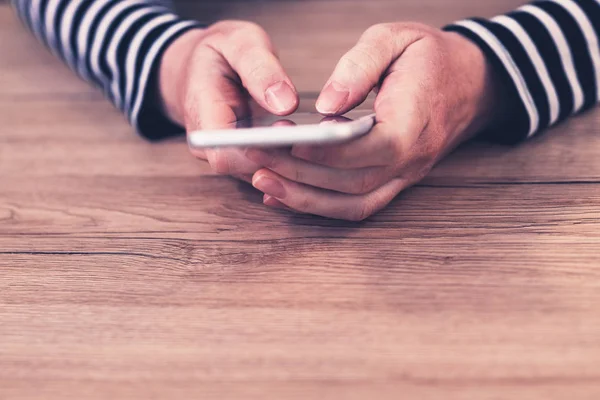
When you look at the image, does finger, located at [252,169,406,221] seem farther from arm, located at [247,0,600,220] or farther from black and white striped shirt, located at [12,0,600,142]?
black and white striped shirt, located at [12,0,600,142]

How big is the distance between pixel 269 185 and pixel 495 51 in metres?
0.31

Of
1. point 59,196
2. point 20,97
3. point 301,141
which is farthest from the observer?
point 20,97

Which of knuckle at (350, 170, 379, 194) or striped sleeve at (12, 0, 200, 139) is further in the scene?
striped sleeve at (12, 0, 200, 139)

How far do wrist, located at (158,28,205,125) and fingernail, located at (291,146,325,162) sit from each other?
0.83ft

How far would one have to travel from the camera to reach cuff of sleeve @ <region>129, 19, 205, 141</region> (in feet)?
2.24

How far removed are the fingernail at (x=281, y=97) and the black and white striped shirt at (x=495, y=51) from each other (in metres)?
0.24

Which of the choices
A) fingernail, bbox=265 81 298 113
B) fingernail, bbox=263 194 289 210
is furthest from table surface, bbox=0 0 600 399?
fingernail, bbox=265 81 298 113

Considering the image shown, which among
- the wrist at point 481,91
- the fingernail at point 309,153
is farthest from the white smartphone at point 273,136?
the wrist at point 481,91

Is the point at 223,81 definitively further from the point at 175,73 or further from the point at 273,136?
the point at 273,136

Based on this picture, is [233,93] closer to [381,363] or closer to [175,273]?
[175,273]

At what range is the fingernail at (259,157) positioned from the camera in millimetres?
464

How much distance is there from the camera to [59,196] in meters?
0.61

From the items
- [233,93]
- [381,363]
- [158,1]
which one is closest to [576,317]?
[381,363]

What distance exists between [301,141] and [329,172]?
14cm
